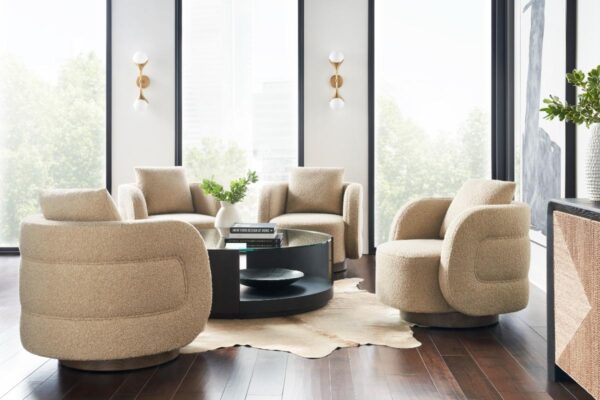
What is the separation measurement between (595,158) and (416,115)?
4096 mm

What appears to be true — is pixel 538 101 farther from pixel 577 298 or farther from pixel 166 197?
pixel 166 197

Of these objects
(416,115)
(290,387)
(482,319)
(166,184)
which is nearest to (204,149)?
(166,184)

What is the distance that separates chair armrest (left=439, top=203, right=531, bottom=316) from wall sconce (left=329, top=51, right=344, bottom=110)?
10.9ft

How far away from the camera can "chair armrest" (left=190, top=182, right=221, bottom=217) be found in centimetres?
630

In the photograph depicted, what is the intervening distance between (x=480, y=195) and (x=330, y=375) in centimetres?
162

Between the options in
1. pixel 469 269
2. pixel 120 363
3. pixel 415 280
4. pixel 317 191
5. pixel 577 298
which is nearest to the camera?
pixel 577 298

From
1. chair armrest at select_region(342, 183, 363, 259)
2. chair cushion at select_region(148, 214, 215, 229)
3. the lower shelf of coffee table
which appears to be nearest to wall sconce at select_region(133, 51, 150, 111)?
chair cushion at select_region(148, 214, 215, 229)

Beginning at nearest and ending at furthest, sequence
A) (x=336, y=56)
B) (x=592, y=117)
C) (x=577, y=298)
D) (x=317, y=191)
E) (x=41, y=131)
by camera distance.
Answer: (x=577, y=298) → (x=592, y=117) → (x=317, y=191) → (x=336, y=56) → (x=41, y=131)

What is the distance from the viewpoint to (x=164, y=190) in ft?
20.4

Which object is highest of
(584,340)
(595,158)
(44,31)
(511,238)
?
(44,31)

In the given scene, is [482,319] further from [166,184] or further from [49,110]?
[49,110]

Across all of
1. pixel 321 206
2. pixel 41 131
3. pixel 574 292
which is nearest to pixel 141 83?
pixel 41 131

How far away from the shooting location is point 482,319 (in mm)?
4031

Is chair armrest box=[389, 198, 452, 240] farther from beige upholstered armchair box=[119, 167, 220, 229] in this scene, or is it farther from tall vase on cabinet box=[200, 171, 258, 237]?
beige upholstered armchair box=[119, 167, 220, 229]
